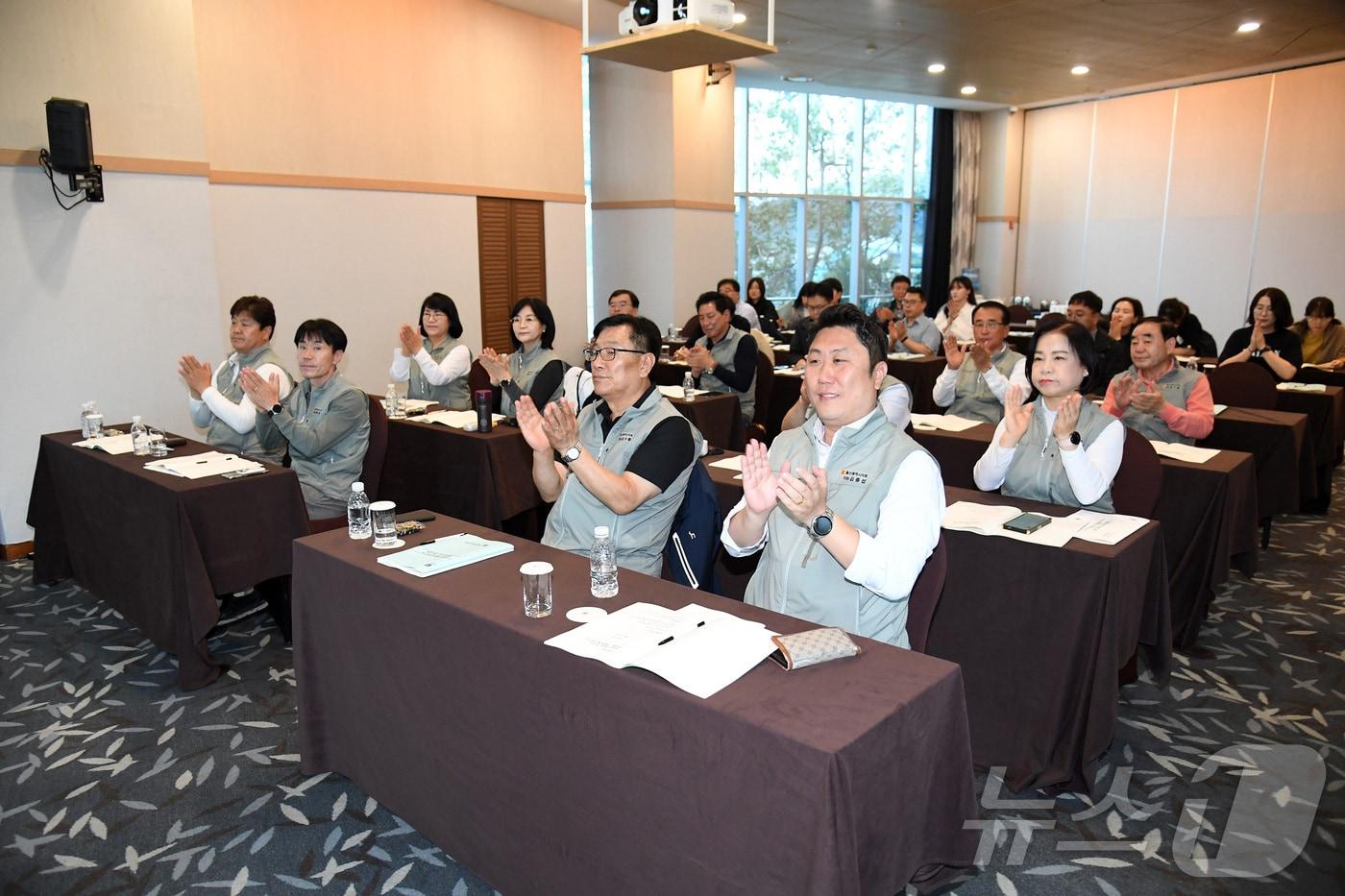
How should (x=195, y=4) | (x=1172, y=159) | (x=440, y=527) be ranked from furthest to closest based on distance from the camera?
(x=1172, y=159)
(x=195, y=4)
(x=440, y=527)

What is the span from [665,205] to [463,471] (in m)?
5.51

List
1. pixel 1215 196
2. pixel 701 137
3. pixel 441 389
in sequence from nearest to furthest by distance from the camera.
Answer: pixel 441 389
pixel 701 137
pixel 1215 196

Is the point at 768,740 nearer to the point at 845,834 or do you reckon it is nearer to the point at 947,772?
the point at 845,834

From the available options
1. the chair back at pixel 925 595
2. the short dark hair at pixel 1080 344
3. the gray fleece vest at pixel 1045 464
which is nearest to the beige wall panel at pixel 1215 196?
the short dark hair at pixel 1080 344

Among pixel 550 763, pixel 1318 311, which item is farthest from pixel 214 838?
pixel 1318 311

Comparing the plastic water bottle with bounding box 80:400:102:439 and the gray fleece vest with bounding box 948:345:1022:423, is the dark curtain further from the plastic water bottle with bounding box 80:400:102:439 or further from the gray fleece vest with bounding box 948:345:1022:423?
the plastic water bottle with bounding box 80:400:102:439

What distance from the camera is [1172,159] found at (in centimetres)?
1195

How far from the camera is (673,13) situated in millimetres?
4570

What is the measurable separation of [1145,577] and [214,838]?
2897mm

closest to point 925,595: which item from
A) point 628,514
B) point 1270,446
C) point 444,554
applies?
point 628,514

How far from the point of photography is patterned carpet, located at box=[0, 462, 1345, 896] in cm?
242

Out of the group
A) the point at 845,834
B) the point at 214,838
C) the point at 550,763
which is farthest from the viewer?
the point at 214,838

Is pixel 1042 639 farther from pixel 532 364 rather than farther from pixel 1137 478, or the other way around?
pixel 532 364

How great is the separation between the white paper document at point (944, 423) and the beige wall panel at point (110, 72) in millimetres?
4491
